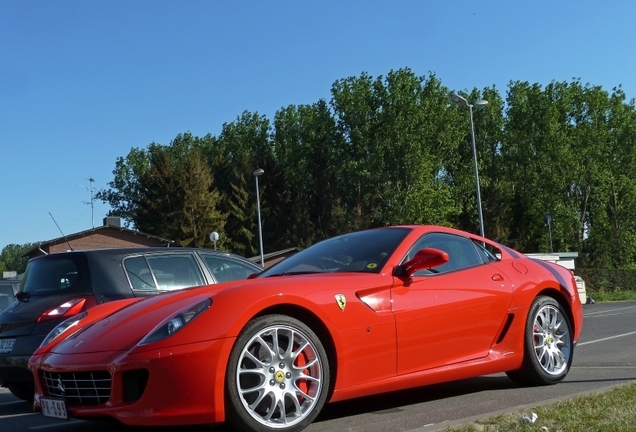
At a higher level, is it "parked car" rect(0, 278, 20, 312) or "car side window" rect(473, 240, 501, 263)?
"car side window" rect(473, 240, 501, 263)

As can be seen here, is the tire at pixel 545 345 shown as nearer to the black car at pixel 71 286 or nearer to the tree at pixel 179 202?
the black car at pixel 71 286

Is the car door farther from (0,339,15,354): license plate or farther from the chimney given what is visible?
the chimney

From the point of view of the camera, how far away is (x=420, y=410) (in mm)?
5754

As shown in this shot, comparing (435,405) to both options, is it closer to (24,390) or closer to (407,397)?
(407,397)

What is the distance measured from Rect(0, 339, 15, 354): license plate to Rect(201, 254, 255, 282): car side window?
7.23 feet

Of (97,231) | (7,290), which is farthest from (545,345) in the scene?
(97,231)

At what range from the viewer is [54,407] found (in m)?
5.02

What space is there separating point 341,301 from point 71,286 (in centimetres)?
357

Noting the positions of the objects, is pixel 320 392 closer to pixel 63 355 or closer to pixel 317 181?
pixel 63 355

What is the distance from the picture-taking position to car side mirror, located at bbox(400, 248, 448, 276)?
5625mm

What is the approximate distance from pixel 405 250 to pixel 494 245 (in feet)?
Result: 4.12

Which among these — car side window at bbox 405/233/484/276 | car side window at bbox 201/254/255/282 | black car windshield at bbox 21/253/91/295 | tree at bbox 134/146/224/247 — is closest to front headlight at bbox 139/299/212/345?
car side window at bbox 405/233/484/276

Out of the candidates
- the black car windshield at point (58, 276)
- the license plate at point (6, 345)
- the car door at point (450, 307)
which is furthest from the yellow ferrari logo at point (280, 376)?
the license plate at point (6, 345)

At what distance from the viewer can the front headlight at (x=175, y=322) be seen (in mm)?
4727
